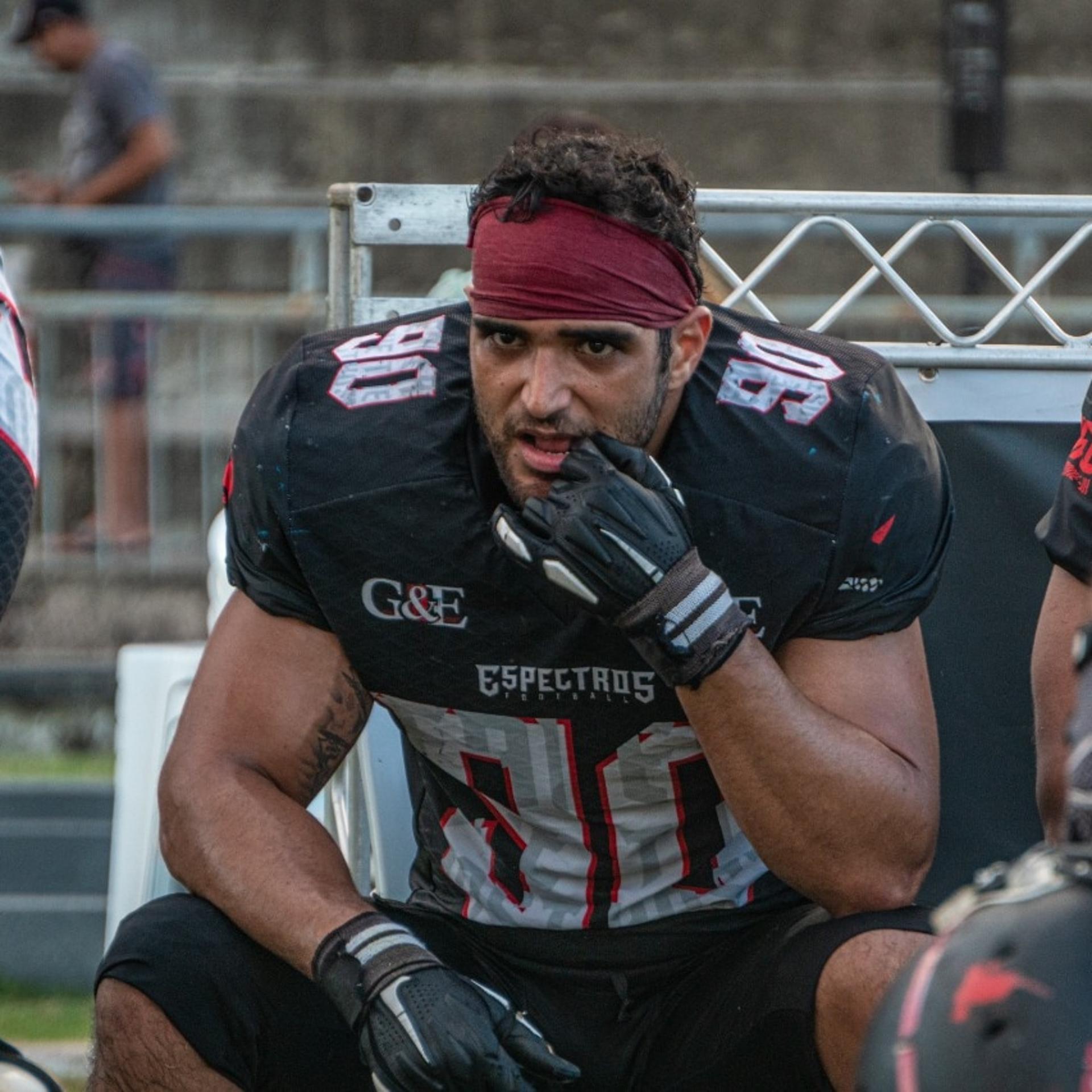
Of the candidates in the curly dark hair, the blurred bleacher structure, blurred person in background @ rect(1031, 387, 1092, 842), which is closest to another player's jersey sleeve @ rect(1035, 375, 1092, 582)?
blurred person in background @ rect(1031, 387, 1092, 842)

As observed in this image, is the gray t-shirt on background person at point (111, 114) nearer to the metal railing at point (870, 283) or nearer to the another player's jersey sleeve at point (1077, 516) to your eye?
the metal railing at point (870, 283)

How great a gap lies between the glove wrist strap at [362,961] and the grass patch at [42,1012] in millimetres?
1885

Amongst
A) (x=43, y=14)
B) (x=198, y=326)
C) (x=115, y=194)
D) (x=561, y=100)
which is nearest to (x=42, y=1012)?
(x=198, y=326)

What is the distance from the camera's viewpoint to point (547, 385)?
271 cm

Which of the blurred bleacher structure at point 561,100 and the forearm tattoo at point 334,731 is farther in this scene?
the blurred bleacher structure at point 561,100

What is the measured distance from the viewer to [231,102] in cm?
976

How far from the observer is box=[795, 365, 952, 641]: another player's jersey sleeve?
9.11 feet

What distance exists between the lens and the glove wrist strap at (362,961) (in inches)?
101

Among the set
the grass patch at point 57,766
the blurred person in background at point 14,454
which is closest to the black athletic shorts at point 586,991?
the blurred person in background at point 14,454

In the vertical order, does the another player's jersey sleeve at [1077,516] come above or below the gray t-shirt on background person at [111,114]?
below

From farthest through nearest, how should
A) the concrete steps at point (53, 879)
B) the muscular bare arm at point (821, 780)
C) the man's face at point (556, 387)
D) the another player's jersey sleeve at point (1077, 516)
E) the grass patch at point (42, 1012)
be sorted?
the concrete steps at point (53, 879)
the grass patch at point (42, 1012)
the another player's jersey sleeve at point (1077, 516)
the man's face at point (556, 387)
the muscular bare arm at point (821, 780)

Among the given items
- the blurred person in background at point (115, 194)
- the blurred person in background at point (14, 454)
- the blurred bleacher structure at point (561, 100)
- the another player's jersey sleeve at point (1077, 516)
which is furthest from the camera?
the blurred bleacher structure at point (561, 100)

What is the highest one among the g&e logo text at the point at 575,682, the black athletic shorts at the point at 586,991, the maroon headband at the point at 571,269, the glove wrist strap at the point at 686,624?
the maroon headband at the point at 571,269

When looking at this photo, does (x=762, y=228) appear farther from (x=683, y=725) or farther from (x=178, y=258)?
(x=683, y=725)
